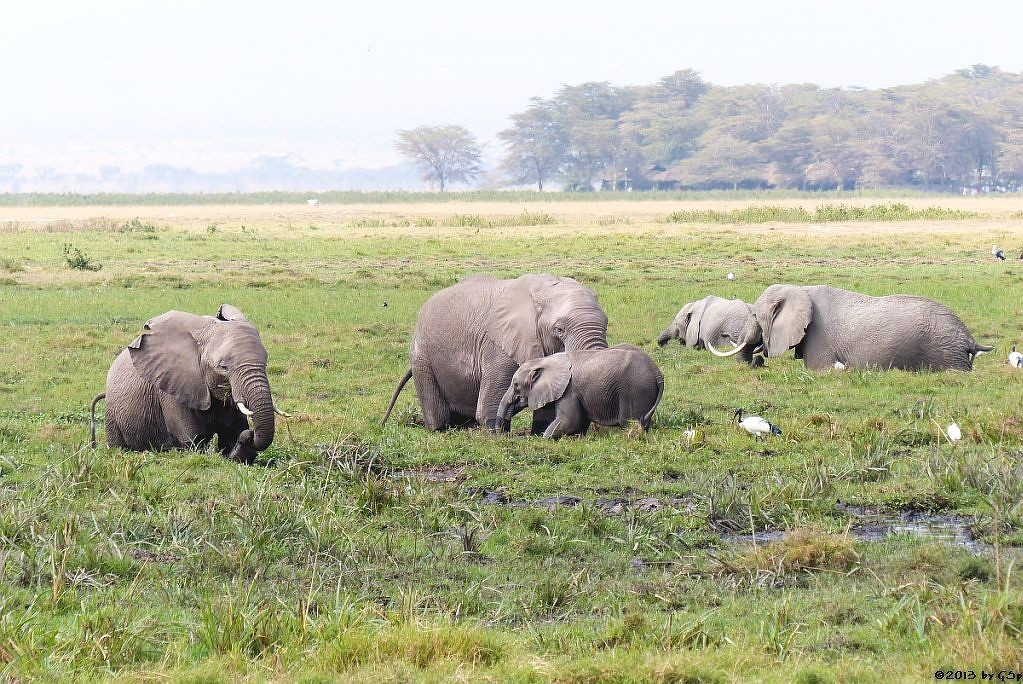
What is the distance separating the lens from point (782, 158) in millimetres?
119062

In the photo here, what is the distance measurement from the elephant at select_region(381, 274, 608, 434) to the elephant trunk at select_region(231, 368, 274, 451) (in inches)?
99.7

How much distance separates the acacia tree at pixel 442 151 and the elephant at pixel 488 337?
127730 mm

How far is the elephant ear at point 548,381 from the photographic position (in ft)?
35.9

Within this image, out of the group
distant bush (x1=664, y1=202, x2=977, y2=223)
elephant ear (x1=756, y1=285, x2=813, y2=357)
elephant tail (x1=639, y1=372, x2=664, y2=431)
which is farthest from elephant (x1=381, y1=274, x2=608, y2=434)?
distant bush (x1=664, y1=202, x2=977, y2=223)

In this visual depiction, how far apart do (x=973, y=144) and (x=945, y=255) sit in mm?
90554

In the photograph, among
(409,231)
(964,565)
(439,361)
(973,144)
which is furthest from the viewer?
(973,144)

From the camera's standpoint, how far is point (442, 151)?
461 feet

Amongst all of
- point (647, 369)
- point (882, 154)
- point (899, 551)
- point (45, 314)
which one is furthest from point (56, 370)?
point (882, 154)

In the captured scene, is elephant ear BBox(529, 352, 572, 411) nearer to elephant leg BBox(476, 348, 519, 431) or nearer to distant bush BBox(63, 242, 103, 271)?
elephant leg BBox(476, 348, 519, 431)

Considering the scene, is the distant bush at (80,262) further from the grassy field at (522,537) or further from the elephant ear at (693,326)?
the elephant ear at (693,326)

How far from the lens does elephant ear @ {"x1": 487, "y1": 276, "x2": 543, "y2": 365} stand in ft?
37.7

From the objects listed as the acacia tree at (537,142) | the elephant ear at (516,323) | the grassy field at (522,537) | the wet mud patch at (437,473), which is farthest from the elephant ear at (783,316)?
the acacia tree at (537,142)

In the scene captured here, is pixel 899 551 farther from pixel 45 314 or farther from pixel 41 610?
pixel 45 314

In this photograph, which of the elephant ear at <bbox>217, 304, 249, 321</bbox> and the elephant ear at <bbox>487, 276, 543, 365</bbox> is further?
the elephant ear at <bbox>487, 276, 543, 365</bbox>
